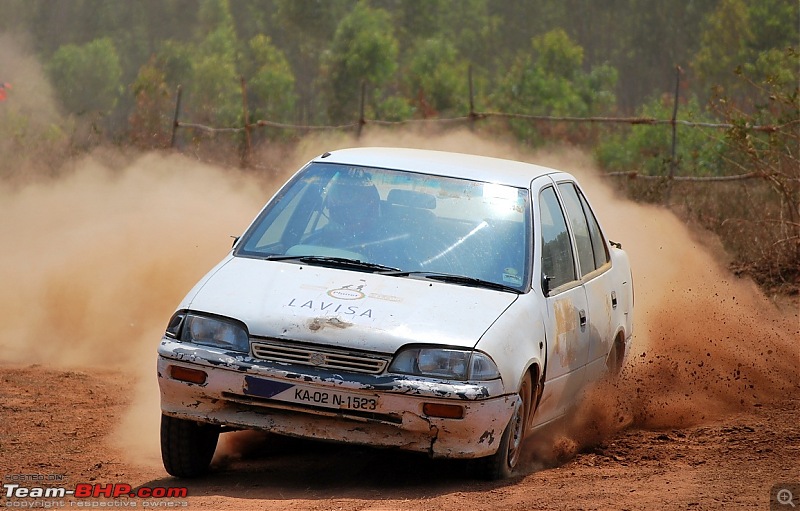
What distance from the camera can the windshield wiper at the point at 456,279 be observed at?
5758 mm

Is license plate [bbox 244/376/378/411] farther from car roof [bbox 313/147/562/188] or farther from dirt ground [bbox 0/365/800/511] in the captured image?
car roof [bbox 313/147/562/188]

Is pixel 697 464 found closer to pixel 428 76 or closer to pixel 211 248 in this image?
pixel 211 248

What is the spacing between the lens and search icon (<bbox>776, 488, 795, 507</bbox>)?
5039mm

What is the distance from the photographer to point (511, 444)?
18.0 feet

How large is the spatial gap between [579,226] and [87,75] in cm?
4481

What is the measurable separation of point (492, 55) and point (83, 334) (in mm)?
61447

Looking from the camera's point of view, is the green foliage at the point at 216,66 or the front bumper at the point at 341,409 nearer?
the front bumper at the point at 341,409

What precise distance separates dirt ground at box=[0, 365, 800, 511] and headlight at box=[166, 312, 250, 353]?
65 centimetres

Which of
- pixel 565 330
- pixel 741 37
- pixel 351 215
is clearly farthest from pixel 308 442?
pixel 741 37

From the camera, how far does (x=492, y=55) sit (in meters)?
69.2

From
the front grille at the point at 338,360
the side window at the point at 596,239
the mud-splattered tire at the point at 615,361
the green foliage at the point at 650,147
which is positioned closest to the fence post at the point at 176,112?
the green foliage at the point at 650,147

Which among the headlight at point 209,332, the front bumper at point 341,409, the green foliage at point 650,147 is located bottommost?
the green foliage at point 650,147

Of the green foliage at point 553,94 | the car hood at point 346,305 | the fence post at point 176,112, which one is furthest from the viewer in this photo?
the green foliage at point 553,94

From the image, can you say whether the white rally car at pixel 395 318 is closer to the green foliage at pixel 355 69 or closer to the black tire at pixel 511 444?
the black tire at pixel 511 444
